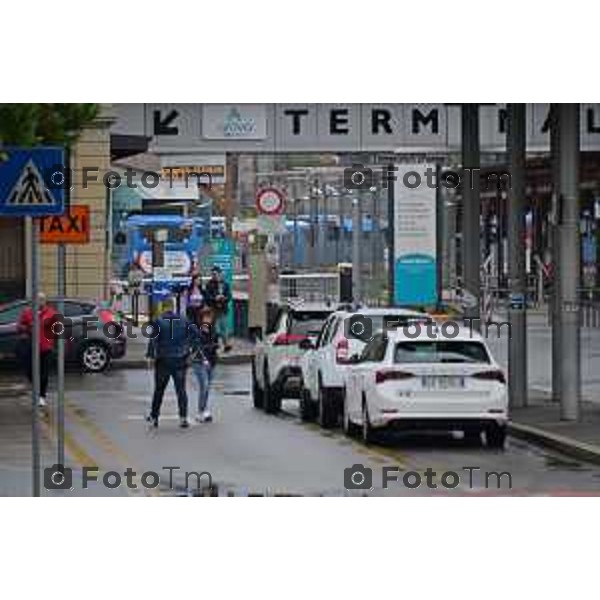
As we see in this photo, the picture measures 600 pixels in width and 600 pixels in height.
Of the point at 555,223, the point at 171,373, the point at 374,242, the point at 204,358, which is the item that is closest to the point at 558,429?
the point at 555,223

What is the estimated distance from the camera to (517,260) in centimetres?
2245

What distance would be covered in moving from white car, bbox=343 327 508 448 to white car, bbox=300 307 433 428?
166 cm

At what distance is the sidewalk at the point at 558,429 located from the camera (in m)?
18.4

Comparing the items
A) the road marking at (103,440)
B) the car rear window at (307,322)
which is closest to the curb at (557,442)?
the car rear window at (307,322)

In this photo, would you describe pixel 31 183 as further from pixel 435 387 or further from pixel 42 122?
pixel 435 387

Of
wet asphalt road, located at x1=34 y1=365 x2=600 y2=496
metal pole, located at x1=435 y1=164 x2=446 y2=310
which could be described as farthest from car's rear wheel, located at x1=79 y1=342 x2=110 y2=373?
wet asphalt road, located at x1=34 y1=365 x2=600 y2=496

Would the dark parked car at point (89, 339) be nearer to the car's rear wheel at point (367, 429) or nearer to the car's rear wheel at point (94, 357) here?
the car's rear wheel at point (94, 357)

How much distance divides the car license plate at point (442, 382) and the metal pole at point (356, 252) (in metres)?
12.2

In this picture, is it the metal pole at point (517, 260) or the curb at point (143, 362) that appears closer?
the metal pole at point (517, 260)
